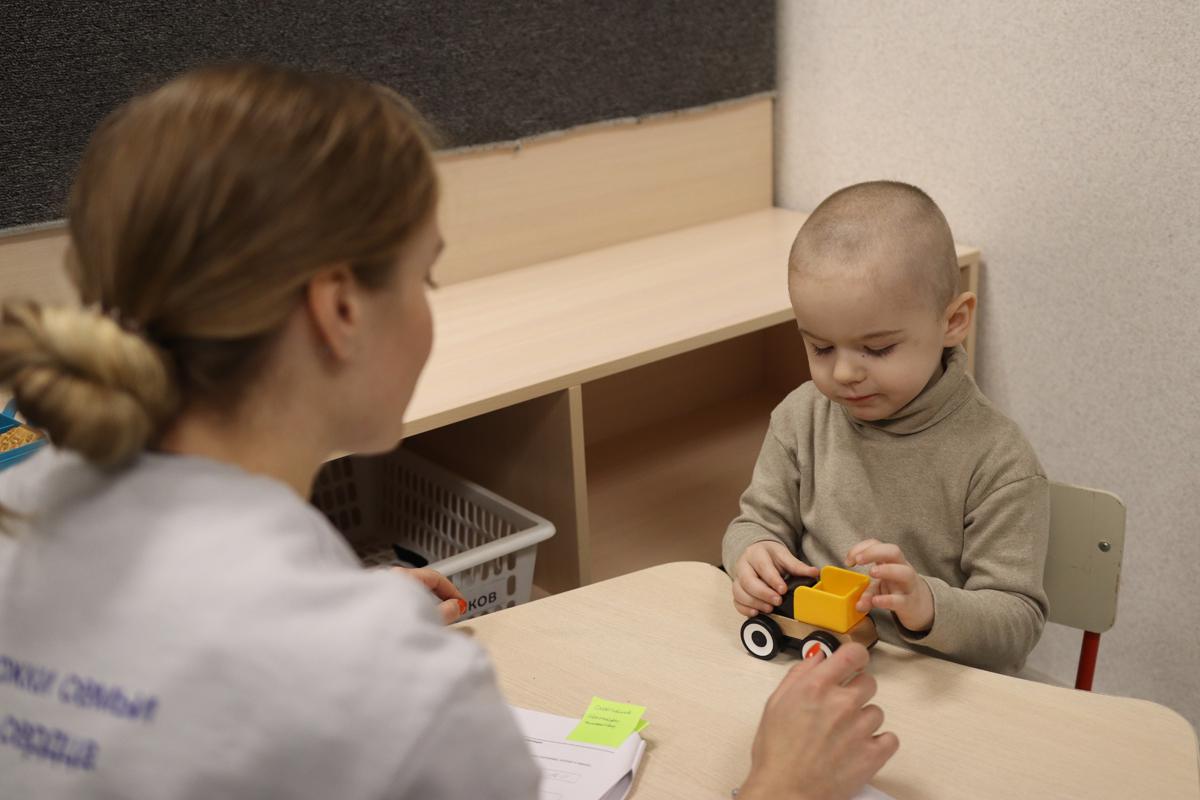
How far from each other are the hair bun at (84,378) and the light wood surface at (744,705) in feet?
1.69

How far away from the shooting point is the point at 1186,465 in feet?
5.68

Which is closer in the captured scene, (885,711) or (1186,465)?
(885,711)

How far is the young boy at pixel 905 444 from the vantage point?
3.81ft

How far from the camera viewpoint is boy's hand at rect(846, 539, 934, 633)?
1.03m

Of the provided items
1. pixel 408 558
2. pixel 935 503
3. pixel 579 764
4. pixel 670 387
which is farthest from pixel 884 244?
pixel 670 387

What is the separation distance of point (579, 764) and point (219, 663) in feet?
1.46

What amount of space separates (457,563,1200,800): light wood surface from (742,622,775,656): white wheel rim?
0.01m

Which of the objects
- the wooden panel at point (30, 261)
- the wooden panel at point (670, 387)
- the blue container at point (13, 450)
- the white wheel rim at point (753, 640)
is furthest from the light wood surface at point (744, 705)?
the wooden panel at point (670, 387)

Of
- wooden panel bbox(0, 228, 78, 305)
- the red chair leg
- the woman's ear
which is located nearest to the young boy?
the red chair leg

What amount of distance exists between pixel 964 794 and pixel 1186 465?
3.45 feet

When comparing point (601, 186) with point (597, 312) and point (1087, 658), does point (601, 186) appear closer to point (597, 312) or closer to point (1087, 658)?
point (597, 312)

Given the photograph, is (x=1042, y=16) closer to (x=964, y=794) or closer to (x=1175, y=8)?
(x=1175, y=8)

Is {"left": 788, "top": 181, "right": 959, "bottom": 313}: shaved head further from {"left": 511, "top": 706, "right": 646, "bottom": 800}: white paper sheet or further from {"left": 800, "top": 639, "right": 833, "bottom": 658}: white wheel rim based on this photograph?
{"left": 511, "top": 706, "right": 646, "bottom": 800}: white paper sheet

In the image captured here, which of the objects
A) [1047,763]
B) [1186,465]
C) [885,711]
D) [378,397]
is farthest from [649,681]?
[1186,465]
